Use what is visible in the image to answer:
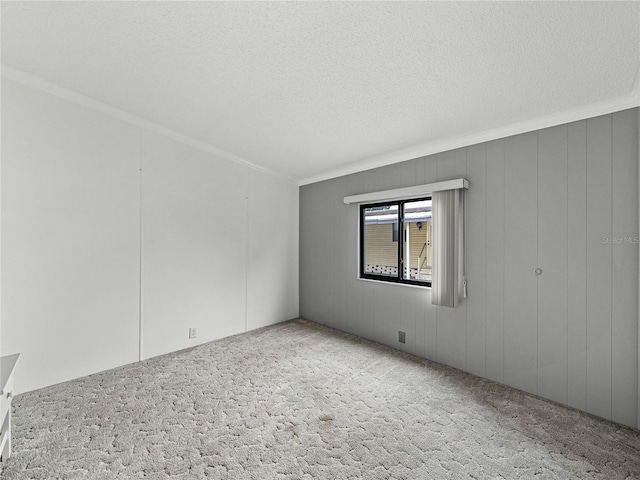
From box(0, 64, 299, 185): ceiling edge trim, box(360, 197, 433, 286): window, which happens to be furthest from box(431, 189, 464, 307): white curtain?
box(0, 64, 299, 185): ceiling edge trim

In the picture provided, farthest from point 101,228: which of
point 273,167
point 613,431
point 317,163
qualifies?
point 613,431

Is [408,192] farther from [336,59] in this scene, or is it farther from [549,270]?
[336,59]

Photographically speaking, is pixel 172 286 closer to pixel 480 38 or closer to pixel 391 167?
pixel 391 167

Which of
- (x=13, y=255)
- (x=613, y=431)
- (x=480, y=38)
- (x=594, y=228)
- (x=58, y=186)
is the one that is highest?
(x=480, y=38)

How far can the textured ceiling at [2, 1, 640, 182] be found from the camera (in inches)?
57.4

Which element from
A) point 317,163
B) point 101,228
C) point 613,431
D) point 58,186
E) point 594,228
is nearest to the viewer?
point 613,431

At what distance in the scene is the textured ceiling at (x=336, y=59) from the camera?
1.46m

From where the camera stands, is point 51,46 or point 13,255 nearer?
point 51,46

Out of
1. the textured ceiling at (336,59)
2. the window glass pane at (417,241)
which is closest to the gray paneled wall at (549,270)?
the window glass pane at (417,241)

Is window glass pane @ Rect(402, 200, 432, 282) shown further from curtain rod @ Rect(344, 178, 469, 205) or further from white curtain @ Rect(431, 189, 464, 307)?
white curtain @ Rect(431, 189, 464, 307)

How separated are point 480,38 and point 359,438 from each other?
8.51 feet

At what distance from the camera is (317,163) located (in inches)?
153

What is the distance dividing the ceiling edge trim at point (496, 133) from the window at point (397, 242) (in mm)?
537

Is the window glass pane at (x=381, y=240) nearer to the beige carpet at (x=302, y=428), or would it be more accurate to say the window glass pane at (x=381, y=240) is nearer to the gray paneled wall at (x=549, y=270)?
the gray paneled wall at (x=549, y=270)
